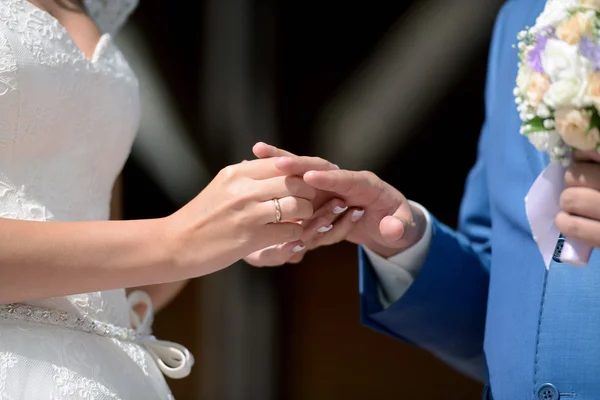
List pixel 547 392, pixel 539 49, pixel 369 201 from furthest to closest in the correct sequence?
pixel 369 201, pixel 547 392, pixel 539 49

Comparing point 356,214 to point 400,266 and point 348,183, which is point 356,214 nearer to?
point 348,183

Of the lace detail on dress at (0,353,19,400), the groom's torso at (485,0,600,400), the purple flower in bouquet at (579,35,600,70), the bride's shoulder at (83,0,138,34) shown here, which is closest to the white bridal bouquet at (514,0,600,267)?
the purple flower in bouquet at (579,35,600,70)

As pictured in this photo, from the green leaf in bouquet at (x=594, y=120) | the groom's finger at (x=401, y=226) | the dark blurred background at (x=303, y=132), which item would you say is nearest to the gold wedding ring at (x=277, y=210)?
the groom's finger at (x=401, y=226)

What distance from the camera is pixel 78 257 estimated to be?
5.22 feet

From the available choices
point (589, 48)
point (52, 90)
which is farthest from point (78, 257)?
point (589, 48)

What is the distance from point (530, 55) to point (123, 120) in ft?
2.84

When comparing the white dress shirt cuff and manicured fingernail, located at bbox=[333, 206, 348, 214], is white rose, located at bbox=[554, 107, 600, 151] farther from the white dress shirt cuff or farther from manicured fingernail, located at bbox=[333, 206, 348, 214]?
the white dress shirt cuff

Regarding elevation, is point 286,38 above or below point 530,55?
below

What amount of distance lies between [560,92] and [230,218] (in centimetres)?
61

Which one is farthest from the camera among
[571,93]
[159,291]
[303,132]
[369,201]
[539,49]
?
[303,132]

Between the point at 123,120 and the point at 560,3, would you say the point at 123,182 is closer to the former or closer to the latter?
the point at 123,120

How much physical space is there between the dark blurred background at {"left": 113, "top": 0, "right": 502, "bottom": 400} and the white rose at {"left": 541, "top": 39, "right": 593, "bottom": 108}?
3.28m

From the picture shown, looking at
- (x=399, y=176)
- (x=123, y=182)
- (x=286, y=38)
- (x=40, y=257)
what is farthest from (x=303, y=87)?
(x=40, y=257)

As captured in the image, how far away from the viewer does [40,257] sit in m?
1.57
